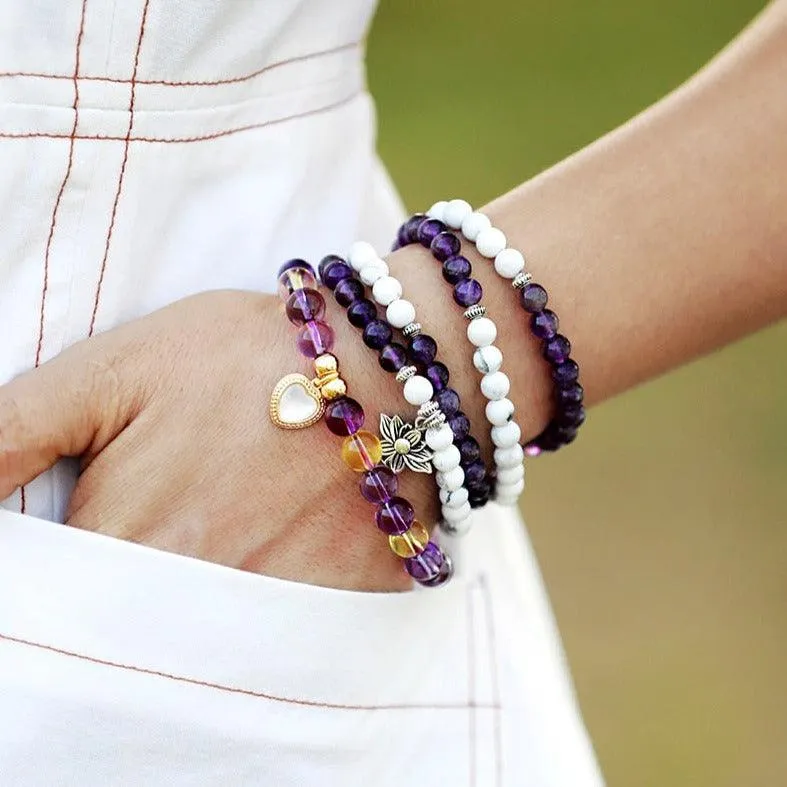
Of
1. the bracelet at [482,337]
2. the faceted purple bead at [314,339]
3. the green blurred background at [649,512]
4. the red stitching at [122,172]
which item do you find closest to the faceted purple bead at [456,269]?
the bracelet at [482,337]

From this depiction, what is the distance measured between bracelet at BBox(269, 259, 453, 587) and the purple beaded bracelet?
4.1 inches

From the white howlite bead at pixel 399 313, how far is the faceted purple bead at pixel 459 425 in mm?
77

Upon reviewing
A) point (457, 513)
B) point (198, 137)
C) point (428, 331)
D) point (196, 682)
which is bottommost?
point (196, 682)

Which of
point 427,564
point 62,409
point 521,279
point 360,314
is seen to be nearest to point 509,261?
point 521,279

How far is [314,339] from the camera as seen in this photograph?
0.77m

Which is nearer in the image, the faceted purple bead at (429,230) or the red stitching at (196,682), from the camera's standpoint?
the red stitching at (196,682)

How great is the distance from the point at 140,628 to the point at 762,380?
2898mm

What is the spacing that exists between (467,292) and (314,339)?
0.39 feet

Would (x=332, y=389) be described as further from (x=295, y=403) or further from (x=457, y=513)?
(x=457, y=513)

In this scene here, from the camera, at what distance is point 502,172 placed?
4000 millimetres

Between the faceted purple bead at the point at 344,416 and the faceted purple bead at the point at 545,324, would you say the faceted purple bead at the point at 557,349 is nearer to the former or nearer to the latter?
the faceted purple bead at the point at 545,324

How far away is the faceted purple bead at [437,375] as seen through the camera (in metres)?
0.79

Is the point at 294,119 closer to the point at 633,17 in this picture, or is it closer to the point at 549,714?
the point at 549,714

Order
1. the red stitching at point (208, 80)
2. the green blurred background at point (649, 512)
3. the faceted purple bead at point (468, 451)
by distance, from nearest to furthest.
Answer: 1. the red stitching at point (208, 80)
2. the faceted purple bead at point (468, 451)
3. the green blurred background at point (649, 512)
